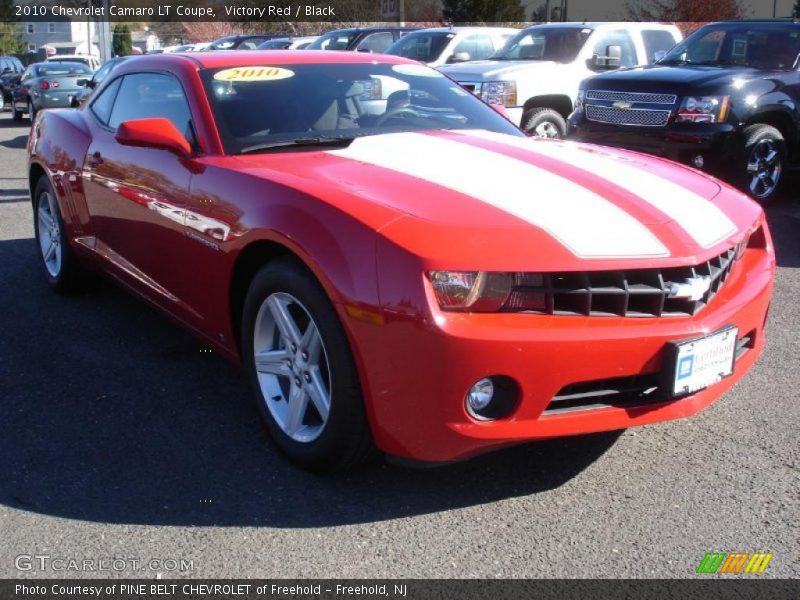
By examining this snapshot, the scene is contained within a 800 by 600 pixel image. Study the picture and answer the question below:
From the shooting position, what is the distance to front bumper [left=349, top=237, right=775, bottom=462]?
2.66m

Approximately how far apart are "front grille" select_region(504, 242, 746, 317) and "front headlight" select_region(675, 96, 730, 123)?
539cm

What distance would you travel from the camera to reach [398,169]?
339 cm

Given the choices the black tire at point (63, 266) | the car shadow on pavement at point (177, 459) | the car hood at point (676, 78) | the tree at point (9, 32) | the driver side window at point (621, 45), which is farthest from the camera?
the tree at point (9, 32)

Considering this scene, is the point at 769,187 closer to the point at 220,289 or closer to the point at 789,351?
the point at 789,351

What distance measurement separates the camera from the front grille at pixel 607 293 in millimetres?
2783

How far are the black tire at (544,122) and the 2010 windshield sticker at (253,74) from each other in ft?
21.0

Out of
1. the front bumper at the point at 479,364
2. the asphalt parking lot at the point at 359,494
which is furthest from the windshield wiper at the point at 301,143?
the front bumper at the point at 479,364

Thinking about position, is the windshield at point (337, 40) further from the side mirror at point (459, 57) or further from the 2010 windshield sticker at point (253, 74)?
the 2010 windshield sticker at point (253, 74)

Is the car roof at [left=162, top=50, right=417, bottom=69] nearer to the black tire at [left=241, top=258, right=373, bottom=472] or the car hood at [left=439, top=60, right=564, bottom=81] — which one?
the black tire at [left=241, top=258, right=373, bottom=472]

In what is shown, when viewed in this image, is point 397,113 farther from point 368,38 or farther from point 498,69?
point 368,38

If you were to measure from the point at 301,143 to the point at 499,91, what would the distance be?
21.6 feet

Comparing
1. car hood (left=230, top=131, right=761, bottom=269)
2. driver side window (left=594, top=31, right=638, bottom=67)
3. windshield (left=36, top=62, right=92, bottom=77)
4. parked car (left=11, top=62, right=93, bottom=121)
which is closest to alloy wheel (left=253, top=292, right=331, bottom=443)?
car hood (left=230, top=131, right=761, bottom=269)

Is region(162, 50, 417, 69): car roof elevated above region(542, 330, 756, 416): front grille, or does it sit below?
above

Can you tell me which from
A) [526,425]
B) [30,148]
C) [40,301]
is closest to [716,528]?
[526,425]
